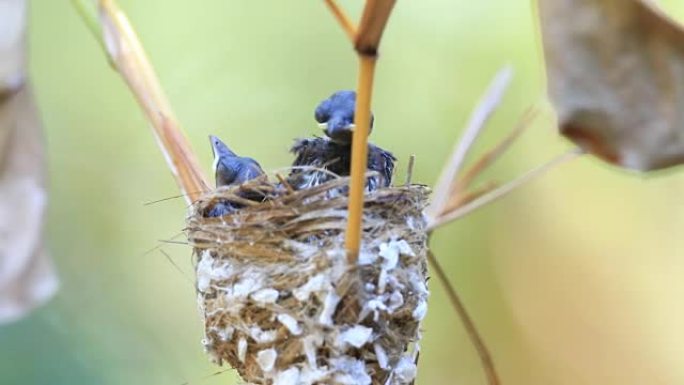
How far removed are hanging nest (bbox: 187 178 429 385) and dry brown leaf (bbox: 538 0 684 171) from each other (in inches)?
10.7

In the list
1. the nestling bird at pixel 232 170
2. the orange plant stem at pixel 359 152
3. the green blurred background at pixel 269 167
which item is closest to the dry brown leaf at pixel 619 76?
the orange plant stem at pixel 359 152

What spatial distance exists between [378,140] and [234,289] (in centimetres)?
59

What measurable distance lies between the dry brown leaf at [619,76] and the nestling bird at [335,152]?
348mm

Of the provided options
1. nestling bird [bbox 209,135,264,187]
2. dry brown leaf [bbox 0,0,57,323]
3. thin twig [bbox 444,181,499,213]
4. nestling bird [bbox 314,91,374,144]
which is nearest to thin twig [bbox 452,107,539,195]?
thin twig [bbox 444,181,499,213]

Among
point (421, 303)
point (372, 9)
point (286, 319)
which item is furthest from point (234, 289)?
point (372, 9)

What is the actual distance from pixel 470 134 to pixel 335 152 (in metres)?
0.19

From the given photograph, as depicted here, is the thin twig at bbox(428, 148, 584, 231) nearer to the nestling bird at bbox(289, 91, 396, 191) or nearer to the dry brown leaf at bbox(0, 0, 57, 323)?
the nestling bird at bbox(289, 91, 396, 191)

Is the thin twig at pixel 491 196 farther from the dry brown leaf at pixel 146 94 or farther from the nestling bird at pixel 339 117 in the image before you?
the dry brown leaf at pixel 146 94

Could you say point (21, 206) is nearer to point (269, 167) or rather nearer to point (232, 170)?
point (232, 170)

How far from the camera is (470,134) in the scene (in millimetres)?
757

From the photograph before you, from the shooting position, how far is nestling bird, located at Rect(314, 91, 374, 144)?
0.85 meters

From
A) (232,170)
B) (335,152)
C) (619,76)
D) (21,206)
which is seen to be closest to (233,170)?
(232,170)

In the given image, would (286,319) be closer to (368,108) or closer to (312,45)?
(368,108)

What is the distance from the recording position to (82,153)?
1.30m
